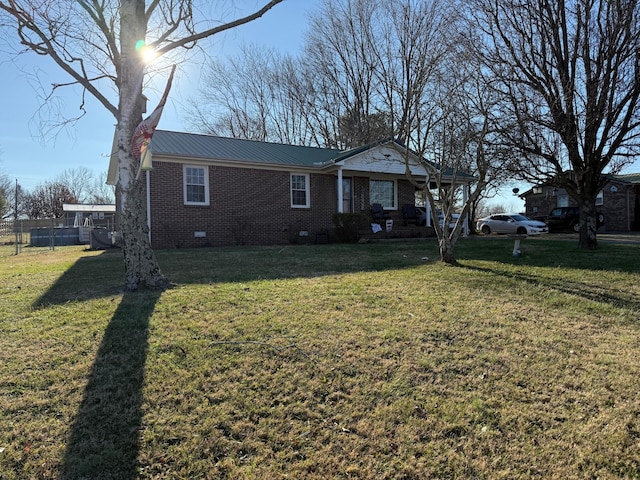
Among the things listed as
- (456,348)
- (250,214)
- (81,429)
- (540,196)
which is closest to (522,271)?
(456,348)

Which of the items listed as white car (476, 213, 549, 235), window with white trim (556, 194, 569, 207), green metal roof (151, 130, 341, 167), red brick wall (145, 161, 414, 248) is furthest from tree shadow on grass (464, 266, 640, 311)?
window with white trim (556, 194, 569, 207)

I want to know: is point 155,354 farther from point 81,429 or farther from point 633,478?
point 633,478

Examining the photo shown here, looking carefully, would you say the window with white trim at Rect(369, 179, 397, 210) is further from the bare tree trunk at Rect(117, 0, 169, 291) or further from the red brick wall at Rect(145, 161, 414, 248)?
the bare tree trunk at Rect(117, 0, 169, 291)

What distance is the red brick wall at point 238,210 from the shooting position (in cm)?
1223

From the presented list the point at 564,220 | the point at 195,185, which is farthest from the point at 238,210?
the point at 564,220

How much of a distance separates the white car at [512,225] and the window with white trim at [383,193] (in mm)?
9689

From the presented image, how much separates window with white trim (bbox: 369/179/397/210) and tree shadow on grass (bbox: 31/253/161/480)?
13.1 m

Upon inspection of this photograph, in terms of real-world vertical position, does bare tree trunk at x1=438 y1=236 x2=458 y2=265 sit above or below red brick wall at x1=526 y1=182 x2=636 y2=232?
below

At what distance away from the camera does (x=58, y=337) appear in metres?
3.62

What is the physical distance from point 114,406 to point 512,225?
24.5 meters

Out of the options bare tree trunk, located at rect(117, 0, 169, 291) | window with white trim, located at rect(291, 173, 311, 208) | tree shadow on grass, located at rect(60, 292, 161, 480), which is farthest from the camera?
window with white trim, located at rect(291, 173, 311, 208)

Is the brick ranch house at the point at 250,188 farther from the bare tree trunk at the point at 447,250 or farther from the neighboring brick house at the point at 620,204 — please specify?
the neighboring brick house at the point at 620,204

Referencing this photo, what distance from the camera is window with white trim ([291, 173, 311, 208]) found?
14789mm

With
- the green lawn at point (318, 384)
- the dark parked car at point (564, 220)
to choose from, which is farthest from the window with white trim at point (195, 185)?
the dark parked car at point (564, 220)
